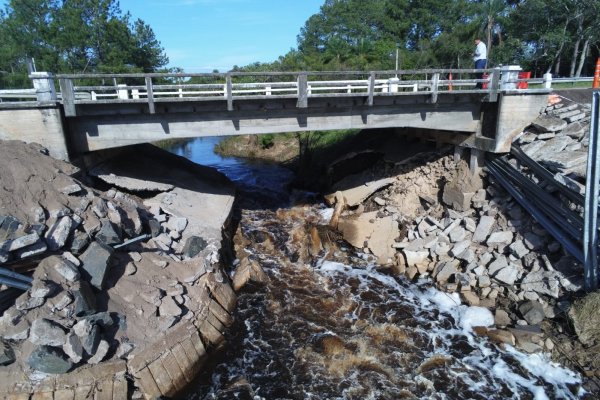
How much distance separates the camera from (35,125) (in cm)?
1286

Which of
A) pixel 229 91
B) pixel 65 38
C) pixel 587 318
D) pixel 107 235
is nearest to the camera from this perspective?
pixel 587 318

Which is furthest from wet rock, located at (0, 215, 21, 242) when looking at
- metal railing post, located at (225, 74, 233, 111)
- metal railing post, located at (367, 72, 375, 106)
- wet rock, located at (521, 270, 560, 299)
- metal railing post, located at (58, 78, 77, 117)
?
wet rock, located at (521, 270, 560, 299)

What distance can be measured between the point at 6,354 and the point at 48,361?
91cm

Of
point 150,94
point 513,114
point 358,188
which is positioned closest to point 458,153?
point 513,114

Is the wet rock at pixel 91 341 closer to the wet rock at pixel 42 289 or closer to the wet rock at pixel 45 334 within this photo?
the wet rock at pixel 45 334

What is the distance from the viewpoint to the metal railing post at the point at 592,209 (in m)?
10.8

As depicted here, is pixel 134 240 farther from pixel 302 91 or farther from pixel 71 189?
pixel 302 91

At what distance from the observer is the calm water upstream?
9.41m

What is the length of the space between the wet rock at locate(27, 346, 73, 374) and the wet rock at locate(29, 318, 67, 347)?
0.18 m

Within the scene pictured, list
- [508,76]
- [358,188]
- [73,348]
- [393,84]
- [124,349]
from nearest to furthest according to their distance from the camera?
[73,348], [124,349], [393,84], [508,76], [358,188]

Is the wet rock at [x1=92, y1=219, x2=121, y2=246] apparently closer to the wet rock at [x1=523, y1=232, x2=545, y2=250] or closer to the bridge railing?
the bridge railing

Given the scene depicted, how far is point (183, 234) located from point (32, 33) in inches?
1856

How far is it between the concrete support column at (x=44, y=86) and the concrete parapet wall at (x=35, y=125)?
0.93ft

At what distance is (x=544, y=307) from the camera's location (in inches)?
453
